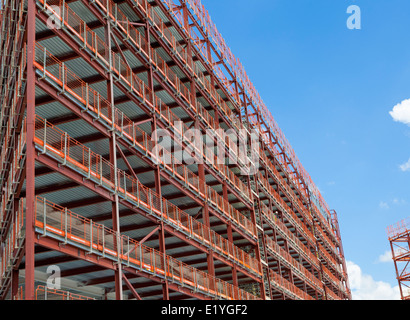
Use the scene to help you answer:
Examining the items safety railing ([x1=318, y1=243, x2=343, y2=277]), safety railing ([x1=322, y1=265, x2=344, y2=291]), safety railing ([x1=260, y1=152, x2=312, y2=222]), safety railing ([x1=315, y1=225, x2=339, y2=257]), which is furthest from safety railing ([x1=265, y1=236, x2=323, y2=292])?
safety railing ([x1=315, y1=225, x2=339, y2=257])

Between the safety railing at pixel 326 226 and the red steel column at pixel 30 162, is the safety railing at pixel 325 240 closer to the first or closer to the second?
the safety railing at pixel 326 226

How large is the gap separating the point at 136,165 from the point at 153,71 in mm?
6337

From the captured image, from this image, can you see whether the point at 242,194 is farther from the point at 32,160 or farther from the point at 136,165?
the point at 32,160

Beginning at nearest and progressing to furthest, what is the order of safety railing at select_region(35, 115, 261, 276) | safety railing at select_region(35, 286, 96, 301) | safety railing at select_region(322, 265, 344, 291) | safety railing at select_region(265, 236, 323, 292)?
1. safety railing at select_region(35, 286, 96, 301)
2. safety railing at select_region(35, 115, 261, 276)
3. safety railing at select_region(265, 236, 323, 292)
4. safety railing at select_region(322, 265, 344, 291)

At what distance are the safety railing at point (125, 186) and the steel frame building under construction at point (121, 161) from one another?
0.10m

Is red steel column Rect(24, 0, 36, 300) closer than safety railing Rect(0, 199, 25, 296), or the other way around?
red steel column Rect(24, 0, 36, 300)

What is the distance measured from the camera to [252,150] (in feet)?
176

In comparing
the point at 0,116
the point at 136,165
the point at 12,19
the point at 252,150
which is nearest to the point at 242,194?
the point at 252,150

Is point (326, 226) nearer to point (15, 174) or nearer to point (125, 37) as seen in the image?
point (125, 37)

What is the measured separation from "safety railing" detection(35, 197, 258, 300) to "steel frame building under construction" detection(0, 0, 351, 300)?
81 millimetres

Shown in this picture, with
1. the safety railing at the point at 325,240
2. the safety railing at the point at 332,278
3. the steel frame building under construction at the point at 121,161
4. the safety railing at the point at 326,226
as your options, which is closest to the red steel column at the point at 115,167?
the steel frame building under construction at the point at 121,161

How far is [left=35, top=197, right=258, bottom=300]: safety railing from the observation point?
21.7 meters

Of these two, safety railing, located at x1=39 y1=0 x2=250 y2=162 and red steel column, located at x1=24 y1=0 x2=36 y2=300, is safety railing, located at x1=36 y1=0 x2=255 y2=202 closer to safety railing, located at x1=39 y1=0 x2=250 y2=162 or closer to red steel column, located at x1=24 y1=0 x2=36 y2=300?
safety railing, located at x1=39 y1=0 x2=250 y2=162

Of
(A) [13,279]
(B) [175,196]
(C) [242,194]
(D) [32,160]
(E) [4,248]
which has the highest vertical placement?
(C) [242,194]
